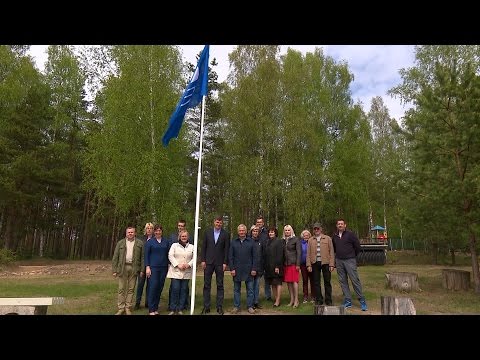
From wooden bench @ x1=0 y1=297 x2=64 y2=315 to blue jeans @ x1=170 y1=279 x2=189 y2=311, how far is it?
197cm

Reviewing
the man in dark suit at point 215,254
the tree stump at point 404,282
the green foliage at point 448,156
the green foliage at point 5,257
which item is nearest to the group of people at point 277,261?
the man in dark suit at point 215,254

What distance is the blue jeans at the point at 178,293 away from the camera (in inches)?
278

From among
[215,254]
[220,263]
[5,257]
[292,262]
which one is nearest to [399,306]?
[292,262]

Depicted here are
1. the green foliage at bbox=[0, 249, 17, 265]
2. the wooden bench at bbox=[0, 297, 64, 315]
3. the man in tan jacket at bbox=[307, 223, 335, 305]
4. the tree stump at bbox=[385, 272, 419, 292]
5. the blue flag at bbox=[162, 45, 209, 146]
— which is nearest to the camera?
the wooden bench at bbox=[0, 297, 64, 315]

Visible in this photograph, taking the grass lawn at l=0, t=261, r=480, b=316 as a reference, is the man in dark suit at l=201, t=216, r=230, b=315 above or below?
above

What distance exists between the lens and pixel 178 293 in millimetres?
7145

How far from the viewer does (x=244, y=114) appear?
1952cm

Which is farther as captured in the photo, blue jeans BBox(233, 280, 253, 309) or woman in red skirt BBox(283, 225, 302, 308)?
woman in red skirt BBox(283, 225, 302, 308)

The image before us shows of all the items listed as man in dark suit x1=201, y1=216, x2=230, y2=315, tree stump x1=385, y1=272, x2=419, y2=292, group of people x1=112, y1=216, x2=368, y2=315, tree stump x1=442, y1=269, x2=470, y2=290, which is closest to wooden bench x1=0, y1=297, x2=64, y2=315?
group of people x1=112, y1=216, x2=368, y2=315

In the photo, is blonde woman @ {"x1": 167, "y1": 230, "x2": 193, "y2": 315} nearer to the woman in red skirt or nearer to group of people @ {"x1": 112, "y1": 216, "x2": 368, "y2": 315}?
group of people @ {"x1": 112, "y1": 216, "x2": 368, "y2": 315}

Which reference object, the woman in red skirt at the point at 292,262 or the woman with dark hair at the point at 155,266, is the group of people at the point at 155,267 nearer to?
the woman with dark hair at the point at 155,266

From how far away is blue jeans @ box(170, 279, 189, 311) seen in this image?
7.06 meters

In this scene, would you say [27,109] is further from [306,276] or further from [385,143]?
[385,143]

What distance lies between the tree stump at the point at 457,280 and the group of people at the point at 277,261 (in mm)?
4590
